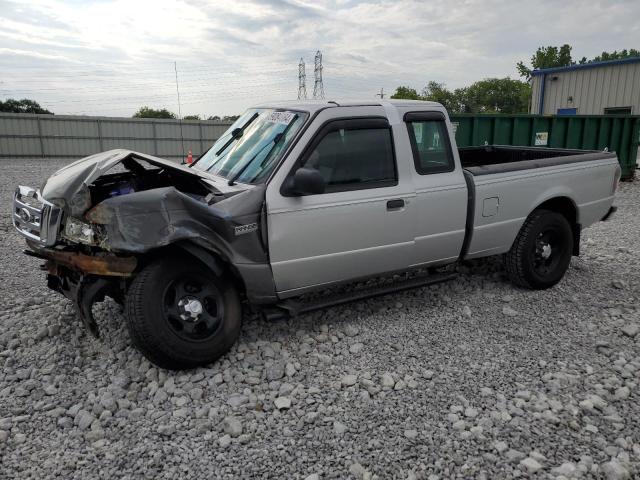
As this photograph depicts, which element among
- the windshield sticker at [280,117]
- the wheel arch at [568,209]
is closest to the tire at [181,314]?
the windshield sticker at [280,117]

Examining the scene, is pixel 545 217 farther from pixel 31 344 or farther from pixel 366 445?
pixel 31 344

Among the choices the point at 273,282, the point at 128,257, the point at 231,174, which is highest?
the point at 231,174

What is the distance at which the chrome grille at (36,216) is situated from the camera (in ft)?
11.6

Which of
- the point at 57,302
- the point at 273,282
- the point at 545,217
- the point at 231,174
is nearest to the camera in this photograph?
the point at 273,282

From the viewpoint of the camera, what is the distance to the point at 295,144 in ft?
13.1

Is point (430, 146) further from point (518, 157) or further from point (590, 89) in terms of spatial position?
point (590, 89)

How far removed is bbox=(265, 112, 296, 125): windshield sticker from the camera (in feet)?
14.0

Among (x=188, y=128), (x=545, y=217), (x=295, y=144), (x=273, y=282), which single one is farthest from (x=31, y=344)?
(x=188, y=128)

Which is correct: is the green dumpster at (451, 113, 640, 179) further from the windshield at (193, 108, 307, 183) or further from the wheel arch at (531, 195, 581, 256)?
the windshield at (193, 108, 307, 183)

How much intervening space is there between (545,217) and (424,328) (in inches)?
76.2

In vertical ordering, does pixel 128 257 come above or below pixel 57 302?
Result: above

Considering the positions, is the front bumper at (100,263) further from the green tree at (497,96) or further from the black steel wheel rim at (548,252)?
the green tree at (497,96)

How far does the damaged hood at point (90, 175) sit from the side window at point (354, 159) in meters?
0.70

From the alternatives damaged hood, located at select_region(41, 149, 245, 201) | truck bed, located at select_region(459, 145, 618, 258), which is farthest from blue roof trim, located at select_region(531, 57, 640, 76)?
damaged hood, located at select_region(41, 149, 245, 201)
